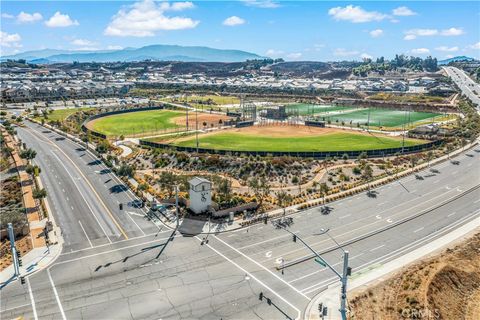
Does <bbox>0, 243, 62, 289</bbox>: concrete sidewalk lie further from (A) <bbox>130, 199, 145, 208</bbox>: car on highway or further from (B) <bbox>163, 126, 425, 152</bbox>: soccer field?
(B) <bbox>163, 126, 425, 152</bbox>: soccer field

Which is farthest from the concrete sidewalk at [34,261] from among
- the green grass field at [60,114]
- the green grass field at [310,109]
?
the green grass field at [310,109]

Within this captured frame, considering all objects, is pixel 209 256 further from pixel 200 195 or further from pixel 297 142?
pixel 297 142

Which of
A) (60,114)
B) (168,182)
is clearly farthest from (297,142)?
(60,114)

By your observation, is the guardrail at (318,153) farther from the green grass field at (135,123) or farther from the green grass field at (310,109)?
the green grass field at (310,109)

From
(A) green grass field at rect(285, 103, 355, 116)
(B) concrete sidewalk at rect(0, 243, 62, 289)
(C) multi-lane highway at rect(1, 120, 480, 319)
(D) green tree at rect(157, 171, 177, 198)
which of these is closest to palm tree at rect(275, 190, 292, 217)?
(C) multi-lane highway at rect(1, 120, 480, 319)

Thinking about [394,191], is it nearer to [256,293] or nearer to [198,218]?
[198,218]

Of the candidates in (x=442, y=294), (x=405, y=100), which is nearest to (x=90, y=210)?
(x=442, y=294)
